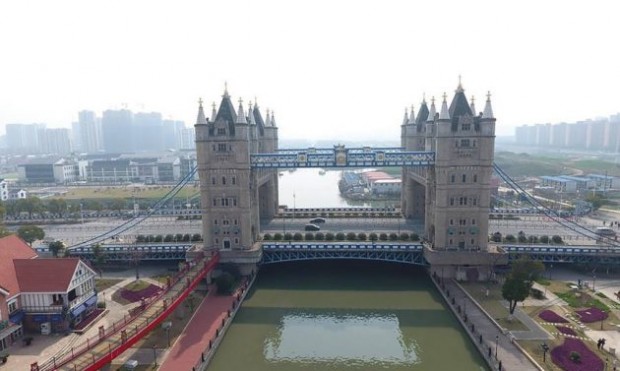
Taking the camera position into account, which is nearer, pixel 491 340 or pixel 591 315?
pixel 491 340

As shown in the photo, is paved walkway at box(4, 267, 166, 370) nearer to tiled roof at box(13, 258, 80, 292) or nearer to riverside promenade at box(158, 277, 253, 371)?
tiled roof at box(13, 258, 80, 292)

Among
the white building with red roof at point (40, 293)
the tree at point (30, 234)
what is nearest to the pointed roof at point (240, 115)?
the white building with red roof at point (40, 293)

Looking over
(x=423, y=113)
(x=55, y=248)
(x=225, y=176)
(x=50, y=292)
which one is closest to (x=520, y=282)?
(x=225, y=176)

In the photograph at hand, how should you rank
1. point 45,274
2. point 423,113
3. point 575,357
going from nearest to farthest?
point 575,357 → point 45,274 → point 423,113

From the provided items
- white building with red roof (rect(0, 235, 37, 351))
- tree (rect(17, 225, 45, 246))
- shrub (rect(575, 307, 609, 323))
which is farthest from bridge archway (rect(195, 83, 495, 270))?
tree (rect(17, 225, 45, 246))

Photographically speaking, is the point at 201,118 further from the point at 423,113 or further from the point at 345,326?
the point at 423,113

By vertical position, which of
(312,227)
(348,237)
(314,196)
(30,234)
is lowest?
(314,196)

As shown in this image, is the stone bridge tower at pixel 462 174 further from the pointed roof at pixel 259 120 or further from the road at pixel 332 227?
the pointed roof at pixel 259 120

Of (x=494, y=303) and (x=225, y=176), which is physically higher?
(x=225, y=176)
